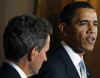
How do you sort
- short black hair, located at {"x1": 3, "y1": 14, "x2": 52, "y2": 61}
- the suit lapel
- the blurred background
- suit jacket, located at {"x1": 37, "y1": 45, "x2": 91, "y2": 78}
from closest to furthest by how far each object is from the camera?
short black hair, located at {"x1": 3, "y1": 14, "x2": 52, "y2": 61}, suit jacket, located at {"x1": 37, "y1": 45, "x2": 91, "y2": 78}, the suit lapel, the blurred background

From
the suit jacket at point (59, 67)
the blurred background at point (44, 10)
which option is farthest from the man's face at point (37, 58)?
the blurred background at point (44, 10)

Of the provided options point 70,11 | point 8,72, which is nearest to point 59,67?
point 70,11

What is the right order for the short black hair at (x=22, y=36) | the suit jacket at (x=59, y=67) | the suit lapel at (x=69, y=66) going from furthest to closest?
the suit lapel at (x=69, y=66) < the suit jacket at (x=59, y=67) < the short black hair at (x=22, y=36)

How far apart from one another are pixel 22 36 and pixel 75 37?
1.89ft

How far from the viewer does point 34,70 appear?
983 millimetres

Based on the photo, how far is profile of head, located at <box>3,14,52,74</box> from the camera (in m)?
0.91

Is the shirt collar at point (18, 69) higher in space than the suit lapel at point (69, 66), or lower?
higher

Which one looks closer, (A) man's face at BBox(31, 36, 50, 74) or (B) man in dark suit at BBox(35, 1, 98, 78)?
(A) man's face at BBox(31, 36, 50, 74)

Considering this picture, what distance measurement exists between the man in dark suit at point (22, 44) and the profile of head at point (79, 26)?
0.49 meters

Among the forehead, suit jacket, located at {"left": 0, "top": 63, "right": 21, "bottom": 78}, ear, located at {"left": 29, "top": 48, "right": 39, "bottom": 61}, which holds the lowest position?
suit jacket, located at {"left": 0, "top": 63, "right": 21, "bottom": 78}

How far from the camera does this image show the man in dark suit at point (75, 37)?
1406 millimetres

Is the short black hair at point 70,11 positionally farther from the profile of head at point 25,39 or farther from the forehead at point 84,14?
the profile of head at point 25,39

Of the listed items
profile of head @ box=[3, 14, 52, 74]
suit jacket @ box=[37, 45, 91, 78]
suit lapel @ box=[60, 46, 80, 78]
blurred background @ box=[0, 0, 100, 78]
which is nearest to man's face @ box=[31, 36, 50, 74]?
profile of head @ box=[3, 14, 52, 74]

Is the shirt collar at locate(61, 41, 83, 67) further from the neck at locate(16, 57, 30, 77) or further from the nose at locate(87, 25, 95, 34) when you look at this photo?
the neck at locate(16, 57, 30, 77)
